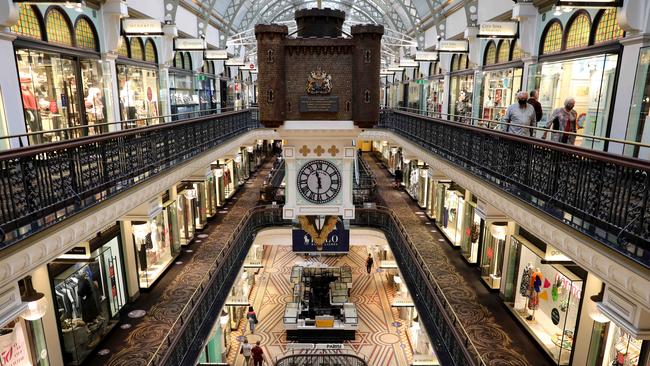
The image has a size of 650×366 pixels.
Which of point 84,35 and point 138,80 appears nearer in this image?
point 84,35

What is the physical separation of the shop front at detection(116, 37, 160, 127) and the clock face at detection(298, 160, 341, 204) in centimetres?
681

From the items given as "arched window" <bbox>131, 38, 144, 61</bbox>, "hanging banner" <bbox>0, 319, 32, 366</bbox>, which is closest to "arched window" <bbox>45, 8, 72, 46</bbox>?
"arched window" <bbox>131, 38, 144, 61</bbox>

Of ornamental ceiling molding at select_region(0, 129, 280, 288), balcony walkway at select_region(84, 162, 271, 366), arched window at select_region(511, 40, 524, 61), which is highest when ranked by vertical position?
arched window at select_region(511, 40, 524, 61)

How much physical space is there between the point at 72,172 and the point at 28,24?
18.4 ft

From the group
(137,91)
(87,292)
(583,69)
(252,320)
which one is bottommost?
(252,320)

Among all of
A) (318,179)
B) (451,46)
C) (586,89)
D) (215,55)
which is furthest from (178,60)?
(586,89)

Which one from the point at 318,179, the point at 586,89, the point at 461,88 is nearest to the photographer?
the point at 318,179

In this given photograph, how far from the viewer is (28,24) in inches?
372

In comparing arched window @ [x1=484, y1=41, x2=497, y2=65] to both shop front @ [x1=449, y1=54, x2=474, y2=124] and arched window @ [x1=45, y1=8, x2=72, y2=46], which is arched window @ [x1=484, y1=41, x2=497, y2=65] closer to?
shop front @ [x1=449, y1=54, x2=474, y2=124]

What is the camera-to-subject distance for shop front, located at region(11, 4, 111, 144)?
9.20 meters

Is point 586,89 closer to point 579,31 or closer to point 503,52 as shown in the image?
point 579,31

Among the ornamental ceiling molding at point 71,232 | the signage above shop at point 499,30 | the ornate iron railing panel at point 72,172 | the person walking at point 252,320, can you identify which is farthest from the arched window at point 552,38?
the person walking at point 252,320

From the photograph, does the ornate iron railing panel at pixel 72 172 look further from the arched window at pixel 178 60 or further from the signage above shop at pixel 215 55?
the signage above shop at pixel 215 55

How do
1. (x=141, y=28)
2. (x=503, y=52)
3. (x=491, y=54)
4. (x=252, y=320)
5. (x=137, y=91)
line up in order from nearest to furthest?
1. (x=141, y=28)
2. (x=503, y=52)
3. (x=137, y=91)
4. (x=491, y=54)
5. (x=252, y=320)
